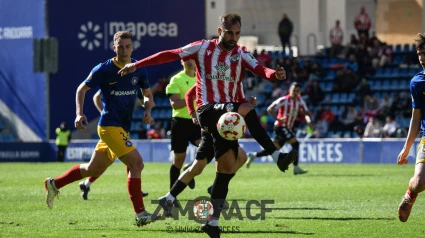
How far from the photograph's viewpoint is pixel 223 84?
9.66m

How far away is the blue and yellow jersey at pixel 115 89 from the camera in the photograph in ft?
35.8

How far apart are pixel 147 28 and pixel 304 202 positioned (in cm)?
2578

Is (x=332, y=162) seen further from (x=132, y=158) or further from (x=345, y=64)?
(x=132, y=158)

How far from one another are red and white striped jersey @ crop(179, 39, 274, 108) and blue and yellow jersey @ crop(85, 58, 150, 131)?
150cm

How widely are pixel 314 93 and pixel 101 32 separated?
9.83m

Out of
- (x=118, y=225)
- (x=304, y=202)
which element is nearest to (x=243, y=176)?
(x=304, y=202)

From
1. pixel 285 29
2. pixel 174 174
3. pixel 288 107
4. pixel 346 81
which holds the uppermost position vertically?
pixel 285 29

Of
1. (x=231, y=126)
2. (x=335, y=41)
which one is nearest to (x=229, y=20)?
(x=231, y=126)

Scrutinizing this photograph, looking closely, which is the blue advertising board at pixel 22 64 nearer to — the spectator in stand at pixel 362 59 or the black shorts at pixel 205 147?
the spectator in stand at pixel 362 59

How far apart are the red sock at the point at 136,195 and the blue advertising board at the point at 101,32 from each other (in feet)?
85.2

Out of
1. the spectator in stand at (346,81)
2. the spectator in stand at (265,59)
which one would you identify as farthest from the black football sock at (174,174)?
the spectator in stand at (265,59)

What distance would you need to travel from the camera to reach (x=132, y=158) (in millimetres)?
10781

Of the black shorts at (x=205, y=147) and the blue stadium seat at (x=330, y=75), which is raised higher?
the blue stadium seat at (x=330, y=75)

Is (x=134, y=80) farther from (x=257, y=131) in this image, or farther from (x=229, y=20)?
(x=257, y=131)
